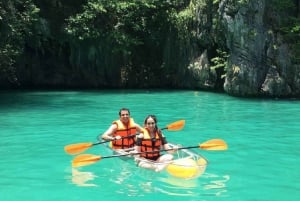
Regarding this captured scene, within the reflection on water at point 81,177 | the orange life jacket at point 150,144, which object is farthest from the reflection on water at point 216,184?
the reflection on water at point 81,177

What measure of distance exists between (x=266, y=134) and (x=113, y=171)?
230 inches

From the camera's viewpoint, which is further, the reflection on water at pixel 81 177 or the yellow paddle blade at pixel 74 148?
the yellow paddle blade at pixel 74 148

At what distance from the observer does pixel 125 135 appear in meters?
11.8

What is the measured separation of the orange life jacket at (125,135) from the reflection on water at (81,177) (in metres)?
1.44

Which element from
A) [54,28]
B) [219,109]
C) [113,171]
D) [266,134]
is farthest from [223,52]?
[113,171]

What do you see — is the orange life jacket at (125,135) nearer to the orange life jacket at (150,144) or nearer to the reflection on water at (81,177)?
the orange life jacket at (150,144)

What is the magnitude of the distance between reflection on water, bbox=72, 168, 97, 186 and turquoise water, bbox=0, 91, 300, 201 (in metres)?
0.02

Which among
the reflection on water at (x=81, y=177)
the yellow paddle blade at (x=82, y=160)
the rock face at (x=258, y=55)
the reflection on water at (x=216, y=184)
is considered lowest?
the reflection on water at (x=81, y=177)

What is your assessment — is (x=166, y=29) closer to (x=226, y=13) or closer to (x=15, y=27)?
(x=226, y=13)

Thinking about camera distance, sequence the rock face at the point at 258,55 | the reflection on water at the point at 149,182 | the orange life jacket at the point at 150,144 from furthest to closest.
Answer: the rock face at the point at 258,55 < the orange life jacket at the point at 150,144 < the reflection on water at the point at 149,182

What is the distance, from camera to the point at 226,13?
2484cm

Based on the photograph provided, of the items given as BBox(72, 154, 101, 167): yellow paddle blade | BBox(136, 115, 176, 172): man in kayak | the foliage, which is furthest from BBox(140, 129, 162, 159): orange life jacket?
the foliage

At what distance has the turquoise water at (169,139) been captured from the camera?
8.96 meters

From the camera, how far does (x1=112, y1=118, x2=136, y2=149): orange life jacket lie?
11656 mm
